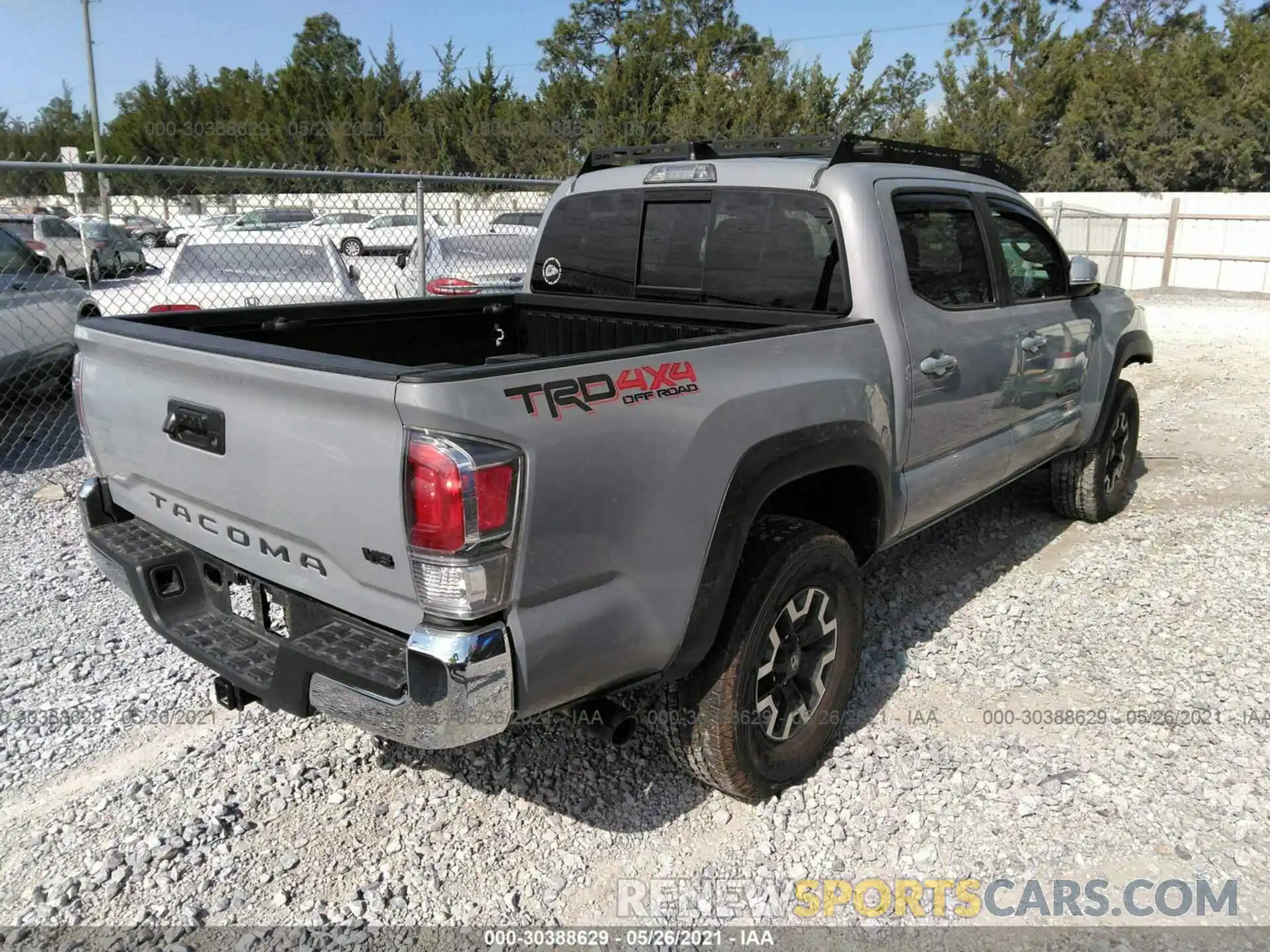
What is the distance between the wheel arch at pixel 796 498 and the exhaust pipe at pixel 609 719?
16 centimetres

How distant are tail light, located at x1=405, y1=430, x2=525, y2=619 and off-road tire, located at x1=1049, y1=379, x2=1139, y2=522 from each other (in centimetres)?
421

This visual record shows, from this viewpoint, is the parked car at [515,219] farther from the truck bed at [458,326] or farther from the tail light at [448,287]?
the truck bed at [458,326]

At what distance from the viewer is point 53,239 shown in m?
10.0

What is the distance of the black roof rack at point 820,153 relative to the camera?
11.8 ft

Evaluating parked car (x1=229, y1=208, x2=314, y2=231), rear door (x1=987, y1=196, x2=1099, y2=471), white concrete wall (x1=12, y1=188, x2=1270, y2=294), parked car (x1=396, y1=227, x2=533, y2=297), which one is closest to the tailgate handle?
rear door (x1=987, y1=196, x2=1099, y2=471)

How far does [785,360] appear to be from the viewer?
281cm

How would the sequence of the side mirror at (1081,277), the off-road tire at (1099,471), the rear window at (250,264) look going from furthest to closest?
the rear window at (250,264) → the off-road tire at (1099,471) → the side mirror at (1081,277)

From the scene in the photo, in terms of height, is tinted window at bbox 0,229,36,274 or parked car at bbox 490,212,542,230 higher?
parked car at bbox 490,212,542,230

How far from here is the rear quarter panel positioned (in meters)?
2.09

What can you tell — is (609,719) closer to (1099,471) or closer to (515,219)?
(1099,471)

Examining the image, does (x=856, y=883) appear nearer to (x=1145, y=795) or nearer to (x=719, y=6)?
(x=1145, y=795)

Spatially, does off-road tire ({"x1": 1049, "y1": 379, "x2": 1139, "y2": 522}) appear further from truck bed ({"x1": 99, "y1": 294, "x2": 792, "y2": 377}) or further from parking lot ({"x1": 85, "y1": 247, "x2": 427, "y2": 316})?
parking lot ({"x1": 85, "y1": 247, "x2": 427, "y2": 316})

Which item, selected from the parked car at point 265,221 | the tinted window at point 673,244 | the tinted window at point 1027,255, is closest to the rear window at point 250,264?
the parked car at point 265,221

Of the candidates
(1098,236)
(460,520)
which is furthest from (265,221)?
(1098,236)
